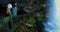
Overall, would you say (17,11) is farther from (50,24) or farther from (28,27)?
(50,24)

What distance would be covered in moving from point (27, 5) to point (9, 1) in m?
0.20

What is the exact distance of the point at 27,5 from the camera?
2.24 meters

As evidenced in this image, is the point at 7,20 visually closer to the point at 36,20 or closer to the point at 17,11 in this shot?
the point at 17,11

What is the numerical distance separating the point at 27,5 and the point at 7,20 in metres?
0.29

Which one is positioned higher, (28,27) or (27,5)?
(27,5)

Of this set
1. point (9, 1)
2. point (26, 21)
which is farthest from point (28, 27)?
point (9, 1)

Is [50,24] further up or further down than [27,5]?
further down

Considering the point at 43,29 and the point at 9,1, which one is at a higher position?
the point at 9,1

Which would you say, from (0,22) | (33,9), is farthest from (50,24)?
(0,22)

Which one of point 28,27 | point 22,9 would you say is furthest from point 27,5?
point 28,27

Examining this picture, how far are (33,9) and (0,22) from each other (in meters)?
0.39

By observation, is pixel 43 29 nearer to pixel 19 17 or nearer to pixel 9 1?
pixel 19 17

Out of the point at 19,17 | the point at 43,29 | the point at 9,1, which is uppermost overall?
the point at 9,1

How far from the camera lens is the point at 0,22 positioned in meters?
2.12
